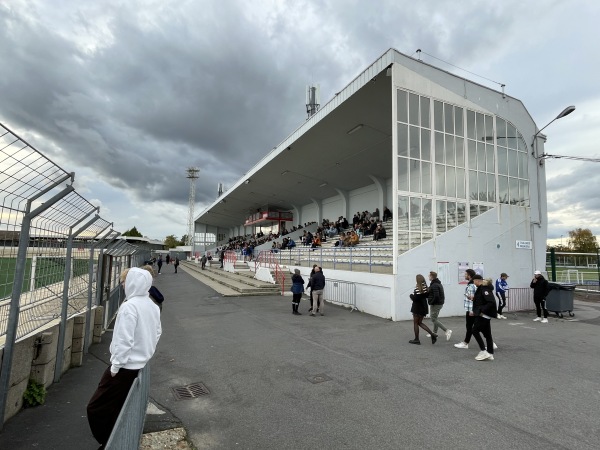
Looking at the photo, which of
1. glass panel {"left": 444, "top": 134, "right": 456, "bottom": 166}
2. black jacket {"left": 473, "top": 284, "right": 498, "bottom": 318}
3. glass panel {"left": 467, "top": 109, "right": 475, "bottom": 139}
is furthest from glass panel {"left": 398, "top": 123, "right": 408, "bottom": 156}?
black jacket {"left": 473, "top": 284, "right": 498, "bottom": 318}

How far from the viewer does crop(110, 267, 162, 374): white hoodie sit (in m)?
2.89

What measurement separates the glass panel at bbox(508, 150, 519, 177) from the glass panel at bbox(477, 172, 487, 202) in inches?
77.3

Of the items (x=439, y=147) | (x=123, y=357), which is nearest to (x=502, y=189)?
(x=439, y=147)

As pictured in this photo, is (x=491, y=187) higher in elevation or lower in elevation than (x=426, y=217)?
higher

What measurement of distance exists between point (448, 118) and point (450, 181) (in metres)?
2.63

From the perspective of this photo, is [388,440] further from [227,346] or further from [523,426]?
[227,346]

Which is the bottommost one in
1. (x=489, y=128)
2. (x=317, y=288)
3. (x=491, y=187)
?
(x=317, y=288)

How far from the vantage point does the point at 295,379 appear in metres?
5.35

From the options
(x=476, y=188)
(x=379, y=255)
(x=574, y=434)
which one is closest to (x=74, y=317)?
(x=574, y=434)

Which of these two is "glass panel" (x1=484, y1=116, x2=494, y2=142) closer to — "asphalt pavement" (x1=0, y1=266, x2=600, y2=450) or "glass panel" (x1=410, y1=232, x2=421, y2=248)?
"glass panel" (x1=410, y1=232, x2=421, y2=248)

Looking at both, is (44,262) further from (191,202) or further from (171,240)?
(171,240)

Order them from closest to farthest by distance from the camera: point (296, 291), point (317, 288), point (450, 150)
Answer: point (317, 288) < point (296, 291) < point (450, 150)

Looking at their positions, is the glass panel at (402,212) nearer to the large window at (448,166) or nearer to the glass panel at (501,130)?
the large window at (448,166)

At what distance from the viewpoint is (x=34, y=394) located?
4219mm
